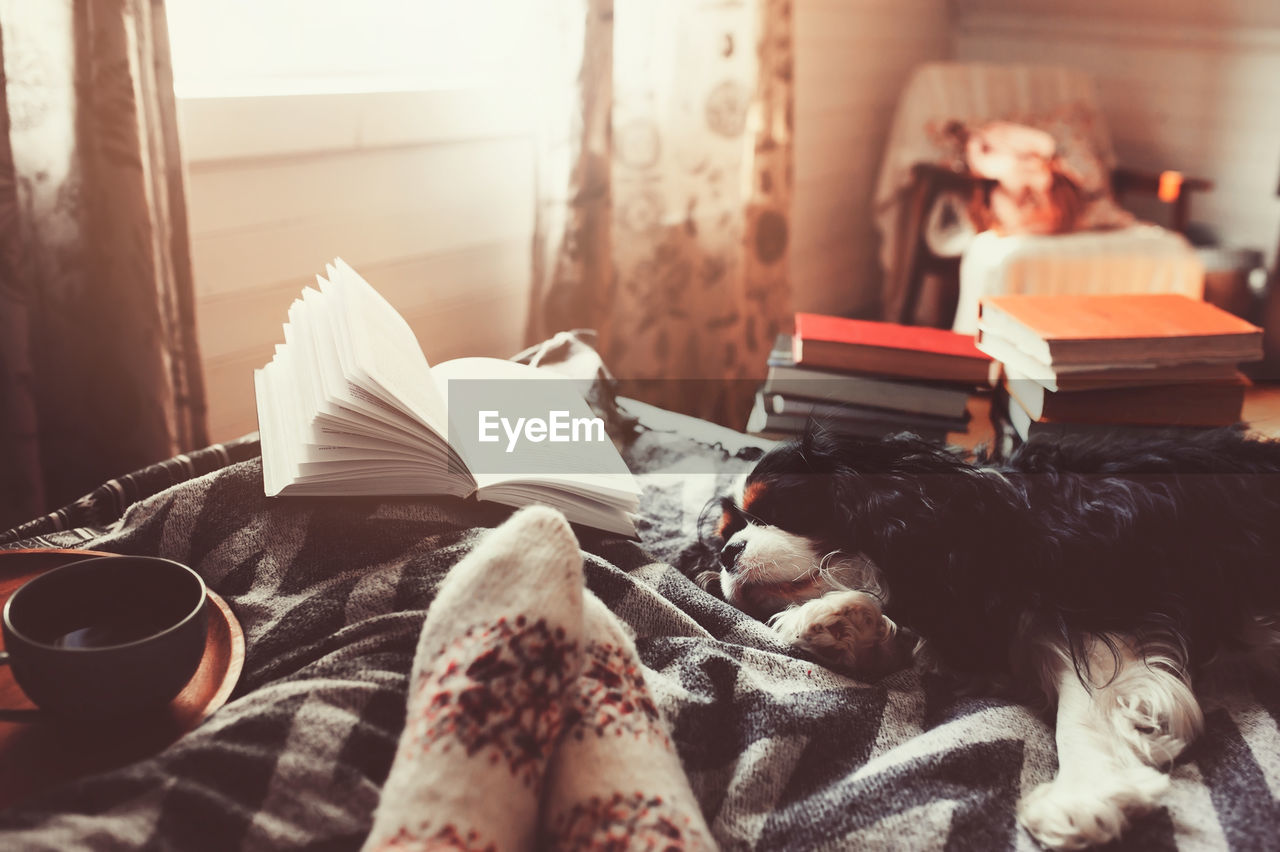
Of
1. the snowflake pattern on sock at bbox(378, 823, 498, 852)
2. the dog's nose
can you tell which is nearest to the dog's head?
the dog's nose

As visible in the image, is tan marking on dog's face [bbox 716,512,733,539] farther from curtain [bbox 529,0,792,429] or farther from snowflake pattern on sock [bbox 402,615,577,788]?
curtain [bbox 529,0,792,429]

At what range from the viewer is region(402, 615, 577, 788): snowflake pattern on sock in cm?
60

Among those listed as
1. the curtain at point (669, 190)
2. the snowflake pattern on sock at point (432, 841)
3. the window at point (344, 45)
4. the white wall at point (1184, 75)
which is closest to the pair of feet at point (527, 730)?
the snowflake pattern on sock at point (432, 841)

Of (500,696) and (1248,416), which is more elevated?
(500,696)

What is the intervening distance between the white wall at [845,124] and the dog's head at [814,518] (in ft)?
6.33

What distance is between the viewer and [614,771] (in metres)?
0.62

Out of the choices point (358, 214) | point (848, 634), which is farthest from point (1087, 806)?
point (358, 214)

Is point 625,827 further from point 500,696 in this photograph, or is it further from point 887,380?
point 887,380

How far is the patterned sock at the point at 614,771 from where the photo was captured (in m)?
0.59

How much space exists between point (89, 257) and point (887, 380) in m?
1.04

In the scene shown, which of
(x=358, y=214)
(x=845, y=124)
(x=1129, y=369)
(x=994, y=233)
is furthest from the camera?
(x=845, y=124)

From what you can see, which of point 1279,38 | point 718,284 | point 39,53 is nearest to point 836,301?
point 718,284

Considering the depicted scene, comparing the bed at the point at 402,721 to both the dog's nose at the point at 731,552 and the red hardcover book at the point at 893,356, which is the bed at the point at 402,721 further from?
the red hardcover book at the point at 893,356

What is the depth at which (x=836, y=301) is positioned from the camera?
3.25 metres
